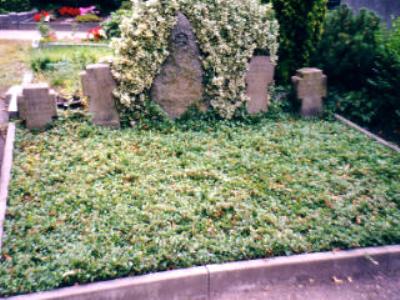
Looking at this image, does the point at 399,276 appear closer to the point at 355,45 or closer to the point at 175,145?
the point at 175,145

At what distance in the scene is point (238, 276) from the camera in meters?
3.46

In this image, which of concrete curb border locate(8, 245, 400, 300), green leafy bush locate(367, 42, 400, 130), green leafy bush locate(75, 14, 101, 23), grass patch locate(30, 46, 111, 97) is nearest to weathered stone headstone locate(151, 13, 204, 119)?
grass patch locate(30, 46, 111, 97)

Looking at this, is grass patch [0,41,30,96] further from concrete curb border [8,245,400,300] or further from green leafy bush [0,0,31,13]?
green leafy bush [0,0,31,13]

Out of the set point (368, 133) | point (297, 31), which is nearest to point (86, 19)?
point (297, 31)

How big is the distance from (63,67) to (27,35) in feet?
20.8

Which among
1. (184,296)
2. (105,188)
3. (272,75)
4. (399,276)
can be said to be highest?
(272,75)

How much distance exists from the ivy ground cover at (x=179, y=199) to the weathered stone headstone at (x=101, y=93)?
256 mm

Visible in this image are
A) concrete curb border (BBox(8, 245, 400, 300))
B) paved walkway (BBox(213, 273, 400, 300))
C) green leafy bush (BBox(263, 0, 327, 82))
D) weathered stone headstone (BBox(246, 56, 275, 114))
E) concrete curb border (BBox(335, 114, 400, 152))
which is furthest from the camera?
green leafy bush (BBox(263, 0, 327, 82))

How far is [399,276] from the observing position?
150 inches

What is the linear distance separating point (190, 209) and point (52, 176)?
1.63m

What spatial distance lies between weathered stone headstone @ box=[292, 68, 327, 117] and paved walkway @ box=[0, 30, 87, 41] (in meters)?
7.87

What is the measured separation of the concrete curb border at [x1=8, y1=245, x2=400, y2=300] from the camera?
10.4 ft

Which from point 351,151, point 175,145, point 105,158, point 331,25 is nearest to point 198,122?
point 175,145

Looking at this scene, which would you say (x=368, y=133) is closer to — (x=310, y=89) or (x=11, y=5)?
(x=310, y=89)
